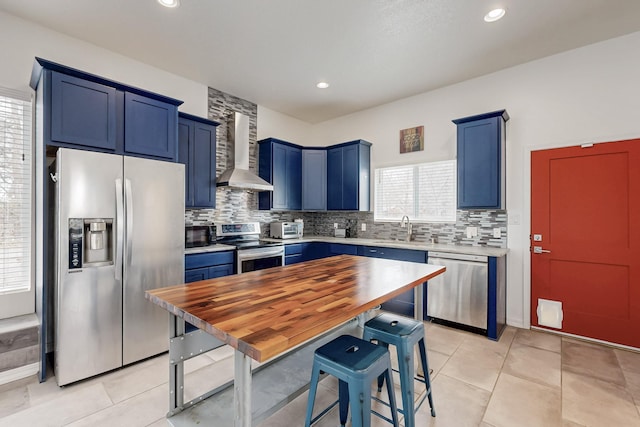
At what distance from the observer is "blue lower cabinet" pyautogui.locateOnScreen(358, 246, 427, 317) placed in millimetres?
3583

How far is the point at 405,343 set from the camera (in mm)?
1719

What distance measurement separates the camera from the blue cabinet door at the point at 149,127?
2.66 m

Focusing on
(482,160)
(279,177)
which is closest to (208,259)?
(279,177)

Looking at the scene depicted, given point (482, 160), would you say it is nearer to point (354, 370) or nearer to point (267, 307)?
point (354, 370)

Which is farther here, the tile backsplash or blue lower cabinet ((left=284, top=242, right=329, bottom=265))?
blue lower cabinet ((left=284, top=242, right=329, bottom=265))

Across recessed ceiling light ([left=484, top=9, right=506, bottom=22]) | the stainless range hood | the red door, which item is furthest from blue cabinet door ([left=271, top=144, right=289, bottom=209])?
the red door

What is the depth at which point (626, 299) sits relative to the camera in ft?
9.22

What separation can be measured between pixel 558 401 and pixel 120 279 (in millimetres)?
3501

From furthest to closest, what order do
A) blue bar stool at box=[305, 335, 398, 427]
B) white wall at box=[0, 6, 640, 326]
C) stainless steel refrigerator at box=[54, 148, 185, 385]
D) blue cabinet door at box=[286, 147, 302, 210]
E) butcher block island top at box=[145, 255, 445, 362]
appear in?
1. blue cabinet door at box=[286, 147, 302, 210]
2. white wall at box=[0, 6, 640, 326]
3. stainless steel refrigerator at box=[54, 148, 185, 385]
4. blue bar stool at box=[305, 335, 398, 427]
5. butcher block island top at box=[145, 255, 445, 362]

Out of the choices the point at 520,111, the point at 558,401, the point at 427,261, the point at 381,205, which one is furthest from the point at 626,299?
the point at 381,205

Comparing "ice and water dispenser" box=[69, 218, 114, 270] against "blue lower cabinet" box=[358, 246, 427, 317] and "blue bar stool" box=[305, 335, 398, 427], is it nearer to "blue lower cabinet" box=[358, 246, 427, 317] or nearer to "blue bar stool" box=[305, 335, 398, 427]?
"blue bar stool" box=[305, 335, 398, 427]

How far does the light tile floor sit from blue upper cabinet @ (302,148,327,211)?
2748 millimetres

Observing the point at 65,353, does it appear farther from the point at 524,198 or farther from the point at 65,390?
the point at 524,198

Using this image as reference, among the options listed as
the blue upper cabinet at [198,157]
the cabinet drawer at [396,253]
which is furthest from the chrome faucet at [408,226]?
the blue upper cabinet at [198,157]
